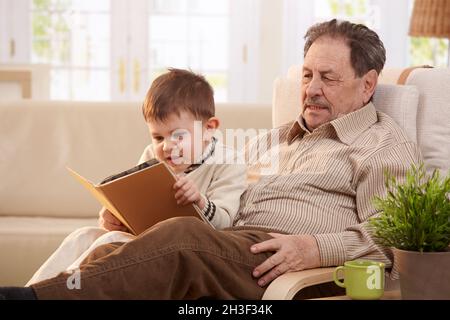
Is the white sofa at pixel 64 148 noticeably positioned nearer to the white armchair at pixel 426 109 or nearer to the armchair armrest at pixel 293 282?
the white armchair at pixel 426 109

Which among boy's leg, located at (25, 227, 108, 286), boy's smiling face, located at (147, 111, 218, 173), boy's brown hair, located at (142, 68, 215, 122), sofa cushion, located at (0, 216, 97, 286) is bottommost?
sofa cushion, located at (0, 216, 97, 286)

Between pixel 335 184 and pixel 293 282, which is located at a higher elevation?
pixel 335 184

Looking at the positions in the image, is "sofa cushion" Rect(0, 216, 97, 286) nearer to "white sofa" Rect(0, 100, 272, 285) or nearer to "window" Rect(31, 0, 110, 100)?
"white sofa" Rect(0, 100, 272, 285)

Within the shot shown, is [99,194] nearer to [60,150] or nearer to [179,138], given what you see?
[179,138]

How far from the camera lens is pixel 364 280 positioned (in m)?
1.67

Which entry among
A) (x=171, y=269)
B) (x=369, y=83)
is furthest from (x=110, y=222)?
(x=369, y=83)

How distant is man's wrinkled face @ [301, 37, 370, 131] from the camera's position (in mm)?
2256

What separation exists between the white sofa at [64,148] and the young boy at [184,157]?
93 centimetres

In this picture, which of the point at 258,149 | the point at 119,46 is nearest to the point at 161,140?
the point at 258,149

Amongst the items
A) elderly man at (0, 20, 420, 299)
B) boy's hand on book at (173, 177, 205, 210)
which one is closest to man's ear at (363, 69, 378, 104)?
elderly man at (0, 20, 420, 299)

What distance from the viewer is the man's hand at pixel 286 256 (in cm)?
180

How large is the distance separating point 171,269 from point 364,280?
426 millimetres

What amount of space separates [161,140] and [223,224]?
0.28 metres

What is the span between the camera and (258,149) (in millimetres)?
2391
